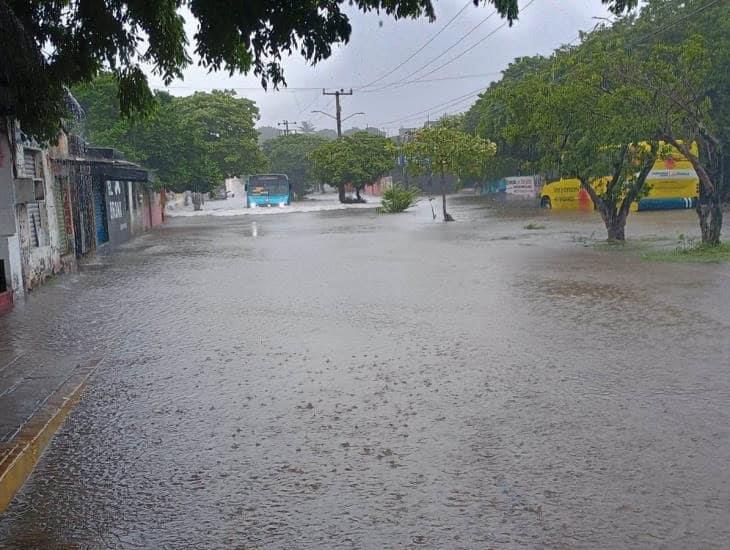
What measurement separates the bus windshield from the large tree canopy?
49.4m

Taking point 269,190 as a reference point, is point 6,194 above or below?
above

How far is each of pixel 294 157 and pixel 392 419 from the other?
3087 inches

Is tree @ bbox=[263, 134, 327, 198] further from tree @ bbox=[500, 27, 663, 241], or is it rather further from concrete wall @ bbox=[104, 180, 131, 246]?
tree @ bbox=[500, 27, 663, 241]

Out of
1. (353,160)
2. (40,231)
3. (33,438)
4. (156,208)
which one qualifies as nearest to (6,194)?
(40,231)

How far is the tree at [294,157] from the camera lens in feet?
271

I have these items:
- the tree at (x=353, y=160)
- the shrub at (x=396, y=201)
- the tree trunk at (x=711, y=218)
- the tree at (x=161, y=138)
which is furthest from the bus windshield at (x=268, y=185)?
the tree trunk at (x=711, y=218)

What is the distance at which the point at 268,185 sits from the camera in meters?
56.8

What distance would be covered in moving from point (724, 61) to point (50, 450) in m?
30.1

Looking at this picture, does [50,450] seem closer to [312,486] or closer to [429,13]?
[312,486]

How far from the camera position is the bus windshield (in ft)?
186

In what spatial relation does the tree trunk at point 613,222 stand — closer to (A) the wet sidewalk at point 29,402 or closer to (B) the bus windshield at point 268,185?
(A) the wet sidewalk at point 29,402

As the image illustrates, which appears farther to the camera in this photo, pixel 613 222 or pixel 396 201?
pixel 396 201

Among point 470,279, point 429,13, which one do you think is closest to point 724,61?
point 470,279

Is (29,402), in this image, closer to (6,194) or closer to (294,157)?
(6,194)
